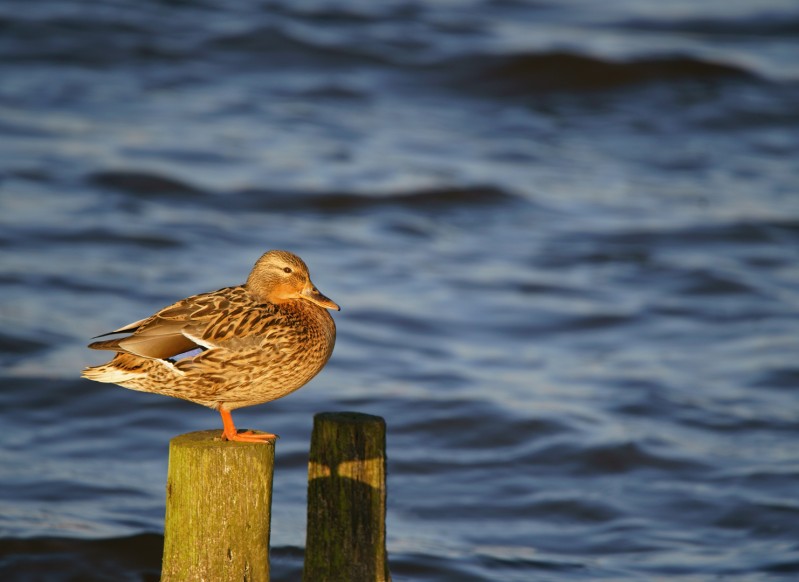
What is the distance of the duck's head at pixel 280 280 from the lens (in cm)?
597

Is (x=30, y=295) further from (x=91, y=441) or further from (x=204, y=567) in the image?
(x=204, y=567)

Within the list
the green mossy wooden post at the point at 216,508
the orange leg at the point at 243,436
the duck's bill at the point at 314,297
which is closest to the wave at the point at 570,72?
the duck's bill at the point at 314,297

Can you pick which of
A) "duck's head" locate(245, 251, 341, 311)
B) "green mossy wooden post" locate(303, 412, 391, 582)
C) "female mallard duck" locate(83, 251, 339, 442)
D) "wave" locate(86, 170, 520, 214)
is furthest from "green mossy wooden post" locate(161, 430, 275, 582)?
"wave" locate(86, 170, 520, 214)

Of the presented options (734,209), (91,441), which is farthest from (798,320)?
(91,441)

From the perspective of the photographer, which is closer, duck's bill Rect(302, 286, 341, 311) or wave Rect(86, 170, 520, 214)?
duck's bill Rect(302, 286, 341, 311)

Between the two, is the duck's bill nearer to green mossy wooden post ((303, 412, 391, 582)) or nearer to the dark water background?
green mossy wooden post ((303, 412, 391, 582))

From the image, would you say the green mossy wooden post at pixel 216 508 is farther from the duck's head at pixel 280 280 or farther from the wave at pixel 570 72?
the wave at pixel 570 72

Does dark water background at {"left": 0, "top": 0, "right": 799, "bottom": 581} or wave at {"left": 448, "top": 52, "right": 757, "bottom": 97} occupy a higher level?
wave at {"left": 448, "top": 52, "right": 757, "bottom": 97}

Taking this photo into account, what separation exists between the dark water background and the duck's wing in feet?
11.9

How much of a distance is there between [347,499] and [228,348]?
0.87m

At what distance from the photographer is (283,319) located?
19.1 ft

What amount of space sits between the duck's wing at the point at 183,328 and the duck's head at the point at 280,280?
14 centimetres

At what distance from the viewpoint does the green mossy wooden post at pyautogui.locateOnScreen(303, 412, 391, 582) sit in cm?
551

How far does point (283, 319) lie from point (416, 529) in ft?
14.7
